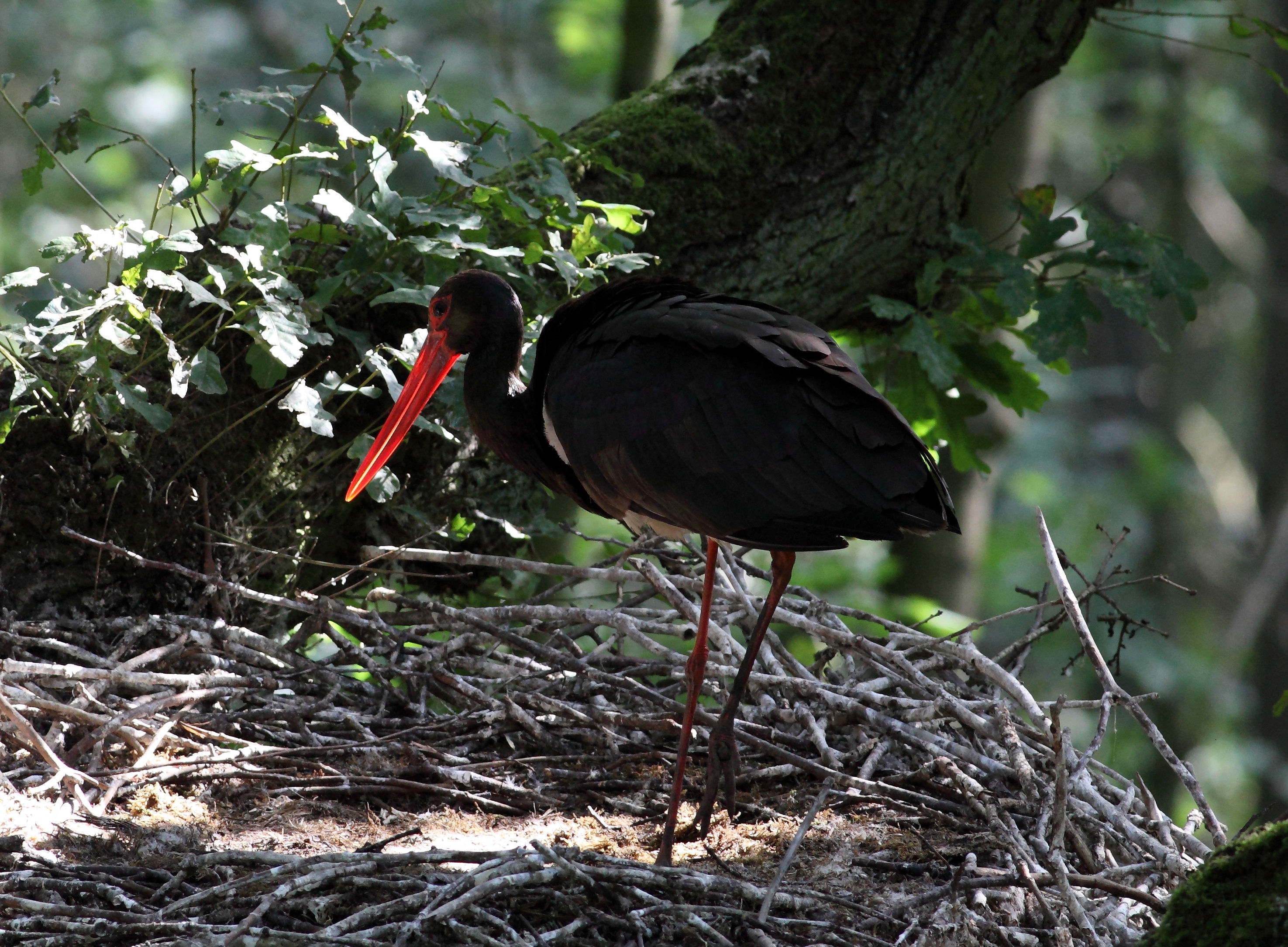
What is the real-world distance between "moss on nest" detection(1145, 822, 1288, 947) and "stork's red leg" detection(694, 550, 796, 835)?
1121 millimetres

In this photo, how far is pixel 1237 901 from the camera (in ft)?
6.35

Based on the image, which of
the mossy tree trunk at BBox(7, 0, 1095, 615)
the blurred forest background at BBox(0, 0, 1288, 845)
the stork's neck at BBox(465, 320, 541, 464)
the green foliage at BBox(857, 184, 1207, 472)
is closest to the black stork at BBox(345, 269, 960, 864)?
the stork's neck at BBox(465, 320, 541, 464)

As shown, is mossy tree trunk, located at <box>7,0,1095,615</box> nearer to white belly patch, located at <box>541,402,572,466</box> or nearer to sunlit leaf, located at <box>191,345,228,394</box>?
white belly patch, located at <box>541,402,572,466</box>

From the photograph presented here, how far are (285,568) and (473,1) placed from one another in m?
8.70

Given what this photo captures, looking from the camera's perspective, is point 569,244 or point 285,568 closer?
point 285,568

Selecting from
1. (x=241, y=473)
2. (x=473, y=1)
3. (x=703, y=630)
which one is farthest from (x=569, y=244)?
(x=473, y=1)

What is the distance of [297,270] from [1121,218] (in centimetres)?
1130

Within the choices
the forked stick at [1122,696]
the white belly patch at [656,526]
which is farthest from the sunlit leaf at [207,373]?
the forked stick at [1122,696]

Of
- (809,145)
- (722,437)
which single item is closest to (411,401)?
(722,437)

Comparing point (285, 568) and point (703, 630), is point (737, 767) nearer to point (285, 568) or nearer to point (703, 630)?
point (703, 630)

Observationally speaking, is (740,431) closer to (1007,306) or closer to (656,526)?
(656,526)

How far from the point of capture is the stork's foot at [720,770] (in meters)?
2.94

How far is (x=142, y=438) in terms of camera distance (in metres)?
3.60

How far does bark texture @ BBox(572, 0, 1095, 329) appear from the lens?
451cm
